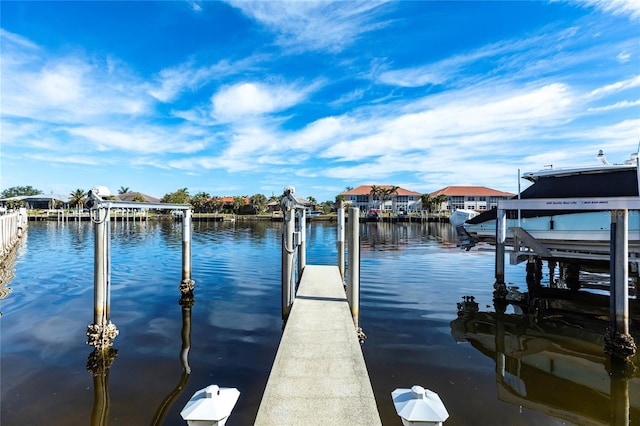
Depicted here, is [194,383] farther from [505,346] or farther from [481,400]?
[505,346]

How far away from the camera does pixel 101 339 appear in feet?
26.3

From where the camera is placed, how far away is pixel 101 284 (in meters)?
7.62

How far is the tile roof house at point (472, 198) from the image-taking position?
333ft

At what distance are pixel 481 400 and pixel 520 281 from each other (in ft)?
43.8

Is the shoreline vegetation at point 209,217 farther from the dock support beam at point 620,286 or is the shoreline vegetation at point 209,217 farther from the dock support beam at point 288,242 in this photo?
the dock support beam at point 620,286

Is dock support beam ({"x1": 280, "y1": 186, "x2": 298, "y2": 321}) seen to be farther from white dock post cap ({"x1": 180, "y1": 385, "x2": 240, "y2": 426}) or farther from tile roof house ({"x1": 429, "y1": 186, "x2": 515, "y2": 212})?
tile roof house ({"x1": 429, "y1": 186, "x2": 515, "y2": 212})

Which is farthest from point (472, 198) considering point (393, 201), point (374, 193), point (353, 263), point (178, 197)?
point (353, 263)

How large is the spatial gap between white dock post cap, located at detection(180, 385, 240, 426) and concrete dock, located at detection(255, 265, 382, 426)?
93 cm

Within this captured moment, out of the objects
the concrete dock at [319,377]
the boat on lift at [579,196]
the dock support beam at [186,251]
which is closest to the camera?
the concrete dock at [319,377]

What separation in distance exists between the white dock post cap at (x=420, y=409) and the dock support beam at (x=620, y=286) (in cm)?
741

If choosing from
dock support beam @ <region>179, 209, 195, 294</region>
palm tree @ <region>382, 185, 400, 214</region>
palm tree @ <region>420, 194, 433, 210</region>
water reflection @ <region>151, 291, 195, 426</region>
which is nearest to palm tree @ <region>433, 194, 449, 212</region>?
palm tree @ <region>420, 194, 433, 210</region>

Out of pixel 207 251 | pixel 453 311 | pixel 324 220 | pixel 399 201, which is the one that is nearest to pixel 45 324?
pixel 453 311

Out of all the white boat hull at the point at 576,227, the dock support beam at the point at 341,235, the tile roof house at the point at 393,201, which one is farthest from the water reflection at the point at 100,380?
the tile roof house at the point at 393,201

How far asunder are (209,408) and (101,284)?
19.6ft
